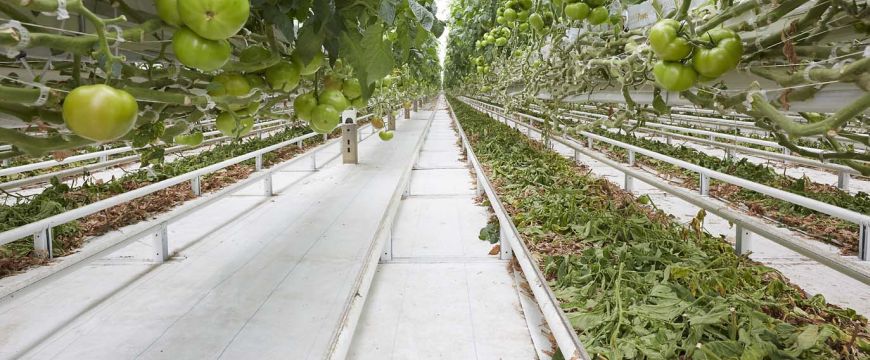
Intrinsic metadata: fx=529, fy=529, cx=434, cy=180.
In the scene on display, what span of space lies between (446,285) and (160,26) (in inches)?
120

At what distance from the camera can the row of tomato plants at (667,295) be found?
2176 mm

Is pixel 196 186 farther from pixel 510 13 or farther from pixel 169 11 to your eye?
pixel 169 11

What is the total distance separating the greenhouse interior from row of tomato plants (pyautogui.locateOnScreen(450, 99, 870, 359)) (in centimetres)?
2

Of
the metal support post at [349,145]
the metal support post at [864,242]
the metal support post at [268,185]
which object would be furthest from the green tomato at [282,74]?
the metal support post at [349,145]

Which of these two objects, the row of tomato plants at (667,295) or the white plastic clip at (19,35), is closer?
the white plastic clip at (19,35)

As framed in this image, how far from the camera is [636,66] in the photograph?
218 centimetres

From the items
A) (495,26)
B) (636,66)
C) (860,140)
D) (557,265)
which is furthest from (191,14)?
(495,26)

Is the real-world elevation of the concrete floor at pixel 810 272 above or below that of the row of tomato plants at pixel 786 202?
below

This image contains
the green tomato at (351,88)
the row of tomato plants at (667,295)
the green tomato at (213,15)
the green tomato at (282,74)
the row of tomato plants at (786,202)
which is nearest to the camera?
the green tomato at (213,15)

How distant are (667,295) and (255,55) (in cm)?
228

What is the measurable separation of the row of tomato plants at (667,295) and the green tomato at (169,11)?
1.99 metres

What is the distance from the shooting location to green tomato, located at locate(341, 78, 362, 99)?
1571 millimetres

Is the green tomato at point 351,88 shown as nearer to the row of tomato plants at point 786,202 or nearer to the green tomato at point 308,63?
the green tomato at point 308,63

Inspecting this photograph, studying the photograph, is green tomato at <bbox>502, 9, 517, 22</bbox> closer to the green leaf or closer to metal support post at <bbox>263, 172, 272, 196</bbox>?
the green leaf
